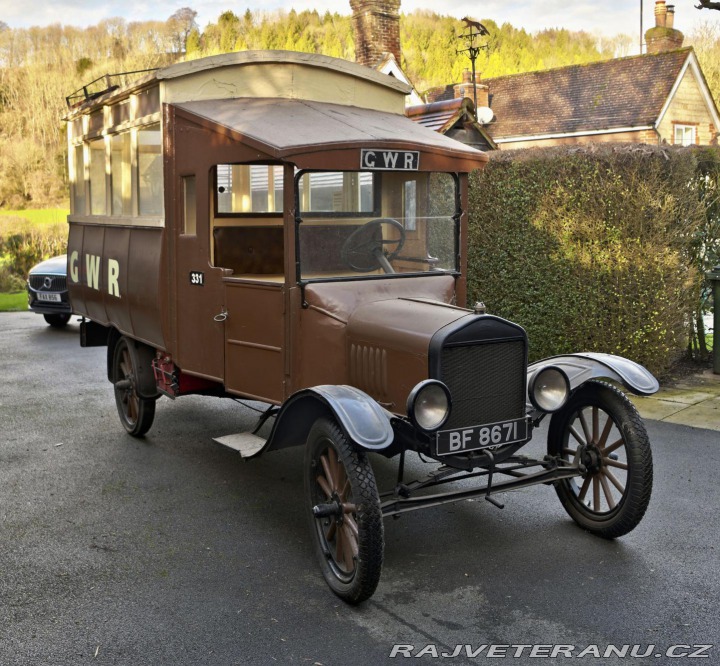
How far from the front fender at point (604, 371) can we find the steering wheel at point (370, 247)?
3.81 ft

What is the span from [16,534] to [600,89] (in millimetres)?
27299

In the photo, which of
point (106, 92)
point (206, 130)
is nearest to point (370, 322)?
point (206, 130)

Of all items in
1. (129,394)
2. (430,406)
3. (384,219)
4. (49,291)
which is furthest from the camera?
(49,291)

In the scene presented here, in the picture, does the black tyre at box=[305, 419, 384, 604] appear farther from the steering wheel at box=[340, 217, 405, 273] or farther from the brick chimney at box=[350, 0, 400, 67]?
the brick chimney at box=[350, 0, 400, 67]

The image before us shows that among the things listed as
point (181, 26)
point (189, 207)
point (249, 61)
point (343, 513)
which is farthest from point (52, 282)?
point (181, 26)

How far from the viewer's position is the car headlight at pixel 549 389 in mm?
4492

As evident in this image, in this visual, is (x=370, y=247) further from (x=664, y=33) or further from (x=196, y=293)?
(x=664, y=33)

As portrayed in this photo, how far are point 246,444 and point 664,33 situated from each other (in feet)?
102

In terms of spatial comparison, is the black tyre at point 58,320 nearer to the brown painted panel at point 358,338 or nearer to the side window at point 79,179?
the side window at point 79,179

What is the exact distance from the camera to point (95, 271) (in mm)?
7508

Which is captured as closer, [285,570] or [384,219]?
[285,570]

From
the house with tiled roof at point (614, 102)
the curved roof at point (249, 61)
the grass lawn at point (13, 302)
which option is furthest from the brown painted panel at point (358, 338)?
the house with tiled roof at point (614, 102)

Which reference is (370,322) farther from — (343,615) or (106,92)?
(106,92)

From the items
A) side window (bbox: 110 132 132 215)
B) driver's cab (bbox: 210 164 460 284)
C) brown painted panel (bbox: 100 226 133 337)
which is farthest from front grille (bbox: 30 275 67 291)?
driver's cab (bbox: 210 164 460 284)
